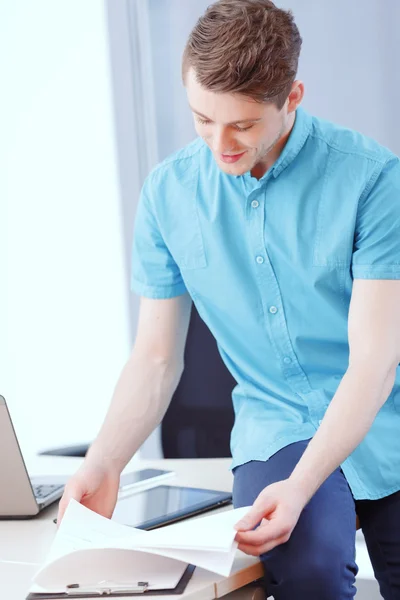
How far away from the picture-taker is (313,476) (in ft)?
4.06

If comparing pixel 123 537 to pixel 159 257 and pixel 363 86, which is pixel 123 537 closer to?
pixel 159 257

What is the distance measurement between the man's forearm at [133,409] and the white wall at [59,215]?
6.06 ft

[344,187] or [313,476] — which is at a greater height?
[344,187]

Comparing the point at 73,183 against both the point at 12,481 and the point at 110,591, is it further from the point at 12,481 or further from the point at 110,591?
the point at 110,591

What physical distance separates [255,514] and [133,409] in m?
0.46

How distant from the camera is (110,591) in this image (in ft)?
3.42

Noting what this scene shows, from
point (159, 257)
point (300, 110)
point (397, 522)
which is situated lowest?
point (397, 522)

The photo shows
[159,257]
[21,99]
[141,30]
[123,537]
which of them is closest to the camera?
[123,537]

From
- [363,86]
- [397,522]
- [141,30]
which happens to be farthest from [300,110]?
[141,30]

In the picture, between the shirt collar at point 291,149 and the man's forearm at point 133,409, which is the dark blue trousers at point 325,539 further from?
the shirt collar at point 291,149

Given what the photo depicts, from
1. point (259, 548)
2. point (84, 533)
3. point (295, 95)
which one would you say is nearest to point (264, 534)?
point (259, 548)

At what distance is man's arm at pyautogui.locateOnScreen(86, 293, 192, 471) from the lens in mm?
1491

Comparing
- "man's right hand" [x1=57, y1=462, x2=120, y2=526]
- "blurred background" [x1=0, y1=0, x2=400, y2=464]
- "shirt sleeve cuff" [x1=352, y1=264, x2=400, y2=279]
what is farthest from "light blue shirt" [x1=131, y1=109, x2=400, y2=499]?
"blurred background" [x1=0, y1=0, x2=400, y2=464]

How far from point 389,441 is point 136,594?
60 cm
